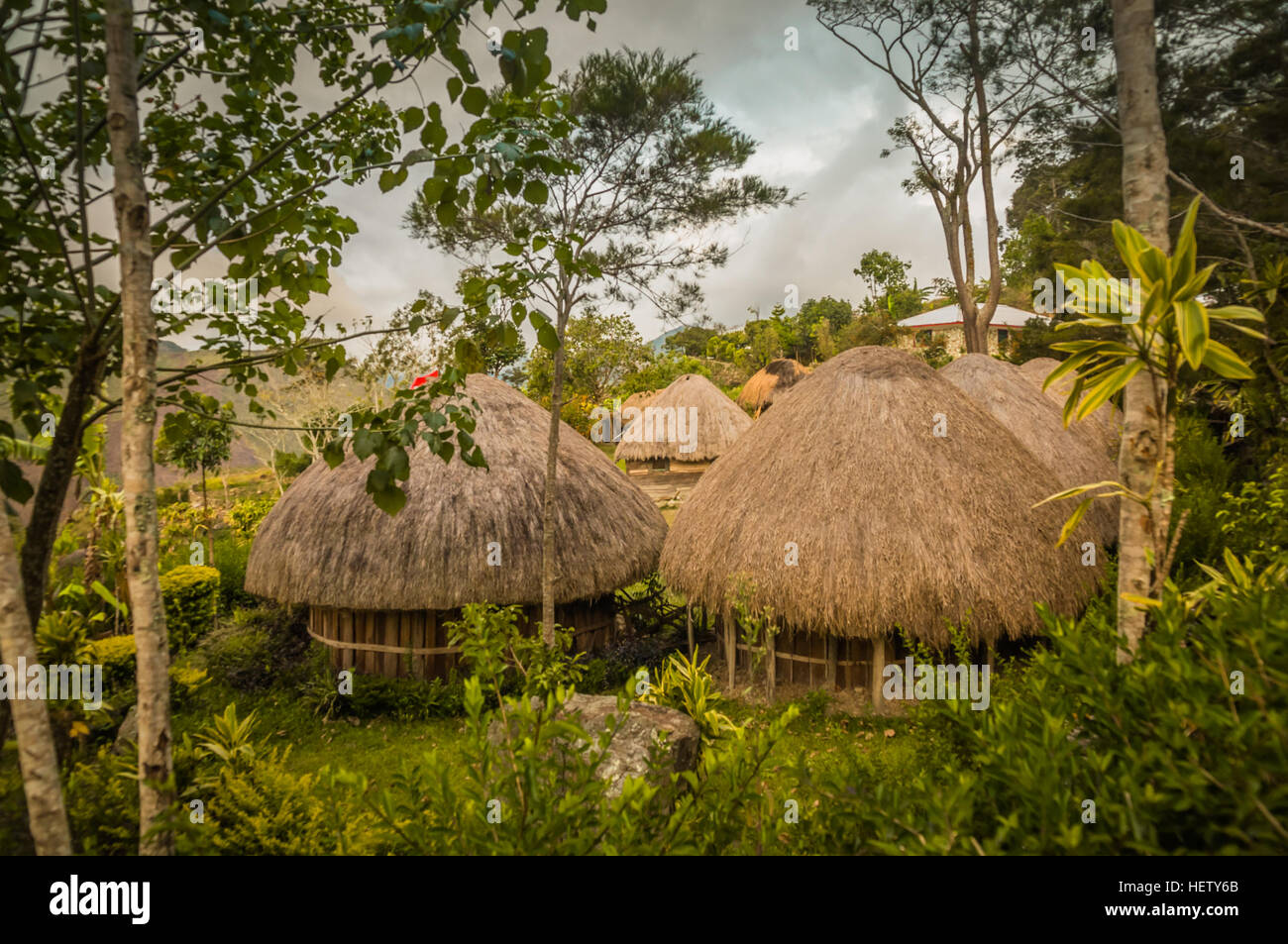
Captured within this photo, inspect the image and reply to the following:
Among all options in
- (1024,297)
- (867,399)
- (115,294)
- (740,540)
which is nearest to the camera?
(115,294)

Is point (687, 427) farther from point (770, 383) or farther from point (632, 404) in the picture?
point (770, 383)

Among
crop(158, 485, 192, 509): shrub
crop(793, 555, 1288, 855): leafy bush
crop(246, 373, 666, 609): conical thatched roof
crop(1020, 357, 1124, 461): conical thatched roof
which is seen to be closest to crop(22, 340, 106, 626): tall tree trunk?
crop(793, 555, 1288, 855): leafy bush

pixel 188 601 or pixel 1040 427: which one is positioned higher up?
pixel 1040 427

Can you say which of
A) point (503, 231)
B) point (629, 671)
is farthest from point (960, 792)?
point (503, 231)

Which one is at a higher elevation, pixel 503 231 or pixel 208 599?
pixel 503 231

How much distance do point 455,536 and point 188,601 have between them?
4.47m

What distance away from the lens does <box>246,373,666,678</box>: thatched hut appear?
23.4ft

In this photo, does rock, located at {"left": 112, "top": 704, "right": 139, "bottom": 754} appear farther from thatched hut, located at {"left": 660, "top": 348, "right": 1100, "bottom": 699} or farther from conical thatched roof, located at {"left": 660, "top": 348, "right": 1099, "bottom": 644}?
thatched hut, located at {"left": 660, "top": 348, "right": 1100, "bottom": 699}

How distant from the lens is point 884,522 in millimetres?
6289

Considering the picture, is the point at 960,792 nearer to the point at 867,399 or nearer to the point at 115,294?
the point at 115,294

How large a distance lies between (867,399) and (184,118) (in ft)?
21.9

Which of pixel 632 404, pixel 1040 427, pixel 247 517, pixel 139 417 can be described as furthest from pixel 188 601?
pixel 632 404
